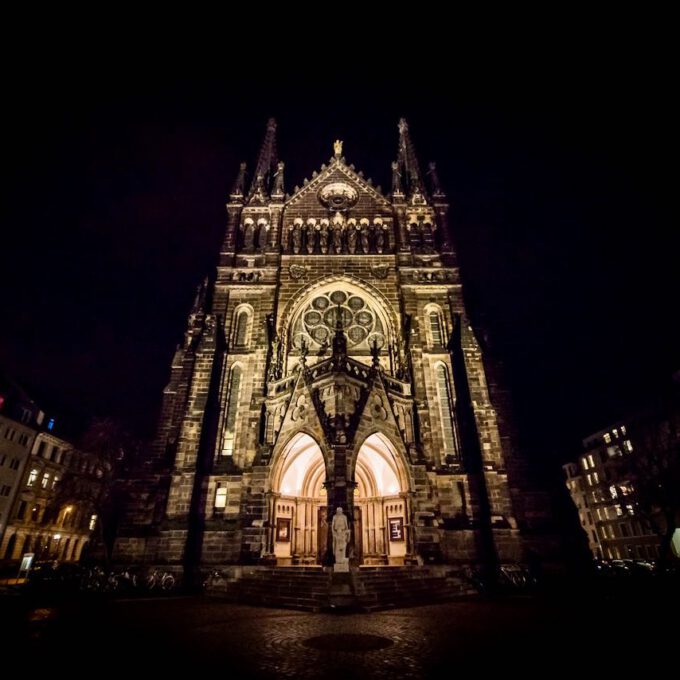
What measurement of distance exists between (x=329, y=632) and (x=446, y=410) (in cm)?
1425

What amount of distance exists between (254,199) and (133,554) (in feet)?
74.2

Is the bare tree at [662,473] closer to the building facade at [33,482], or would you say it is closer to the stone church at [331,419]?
the stone church at [331,419]

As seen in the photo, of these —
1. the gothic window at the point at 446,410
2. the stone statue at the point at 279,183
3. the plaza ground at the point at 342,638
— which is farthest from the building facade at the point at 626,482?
the stone statue at the point at 279,183

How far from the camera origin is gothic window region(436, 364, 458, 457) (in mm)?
20891

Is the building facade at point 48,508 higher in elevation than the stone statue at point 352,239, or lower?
lower

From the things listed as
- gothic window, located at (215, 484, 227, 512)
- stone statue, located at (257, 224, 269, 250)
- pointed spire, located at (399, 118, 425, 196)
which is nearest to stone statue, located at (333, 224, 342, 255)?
stone statue, located at (257, 224, 269, 250)

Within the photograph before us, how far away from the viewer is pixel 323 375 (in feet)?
61.7

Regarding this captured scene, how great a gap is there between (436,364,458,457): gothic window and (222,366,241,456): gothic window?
35.6 ft

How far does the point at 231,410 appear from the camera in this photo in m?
21.6

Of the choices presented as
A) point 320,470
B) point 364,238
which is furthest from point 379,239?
point 320,470

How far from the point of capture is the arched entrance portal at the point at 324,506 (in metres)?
19.0

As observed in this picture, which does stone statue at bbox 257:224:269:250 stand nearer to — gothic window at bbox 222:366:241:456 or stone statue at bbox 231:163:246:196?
stone statue at bbox 231:163:246:196

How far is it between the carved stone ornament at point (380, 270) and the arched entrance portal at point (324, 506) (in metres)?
10.4

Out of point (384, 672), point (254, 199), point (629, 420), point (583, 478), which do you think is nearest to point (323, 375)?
point (384, 672)
